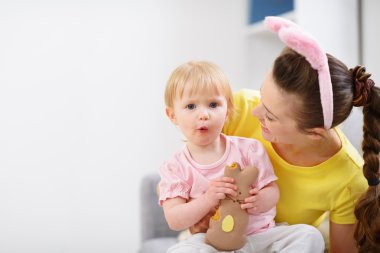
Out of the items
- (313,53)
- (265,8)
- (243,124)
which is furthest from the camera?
(265,8)

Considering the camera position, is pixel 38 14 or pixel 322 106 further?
pixel 38 14

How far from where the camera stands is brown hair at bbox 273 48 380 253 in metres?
1.26

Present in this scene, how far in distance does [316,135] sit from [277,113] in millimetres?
123

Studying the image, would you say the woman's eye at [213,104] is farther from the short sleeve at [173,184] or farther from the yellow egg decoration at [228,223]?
the yellow egg decoration at [228,223]

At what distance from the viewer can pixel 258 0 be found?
112 inches

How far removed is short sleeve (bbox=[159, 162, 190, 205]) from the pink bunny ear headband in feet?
1.22

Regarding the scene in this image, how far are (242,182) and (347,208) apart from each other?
0.33m

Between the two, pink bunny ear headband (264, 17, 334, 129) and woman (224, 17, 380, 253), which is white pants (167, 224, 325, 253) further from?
pink bunny ear headband (264, 17, 334, 129)

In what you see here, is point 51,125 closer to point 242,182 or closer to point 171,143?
point 171,143

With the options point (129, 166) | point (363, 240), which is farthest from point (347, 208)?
point (129, 166)

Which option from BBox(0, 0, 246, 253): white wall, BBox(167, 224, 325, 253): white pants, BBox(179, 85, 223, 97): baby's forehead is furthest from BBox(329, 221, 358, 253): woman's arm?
BBox(0, 0, 246, 253): white wall

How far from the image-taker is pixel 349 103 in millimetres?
1298

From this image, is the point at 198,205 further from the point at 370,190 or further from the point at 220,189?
the point at 370,190

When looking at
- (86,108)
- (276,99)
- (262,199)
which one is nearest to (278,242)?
(262,199)
